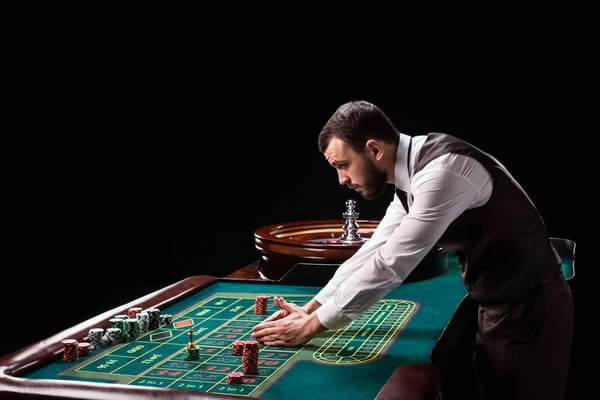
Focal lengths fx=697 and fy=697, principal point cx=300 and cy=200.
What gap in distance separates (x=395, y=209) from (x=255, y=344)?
110 centimetres

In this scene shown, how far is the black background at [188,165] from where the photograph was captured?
5.44 m

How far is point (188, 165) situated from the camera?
249 inches

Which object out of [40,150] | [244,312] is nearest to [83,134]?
[40,150]

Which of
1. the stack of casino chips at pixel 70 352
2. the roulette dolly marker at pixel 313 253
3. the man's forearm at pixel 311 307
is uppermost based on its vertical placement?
the stack of casino chips at pixel 70 352

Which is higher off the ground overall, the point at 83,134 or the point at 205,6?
the point at 205,6

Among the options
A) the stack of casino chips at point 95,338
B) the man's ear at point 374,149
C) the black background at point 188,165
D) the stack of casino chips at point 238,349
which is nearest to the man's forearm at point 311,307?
the stack of casino chips at point 238,349

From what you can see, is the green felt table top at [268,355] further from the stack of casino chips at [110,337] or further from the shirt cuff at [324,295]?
the shirt cuff at [324,295]

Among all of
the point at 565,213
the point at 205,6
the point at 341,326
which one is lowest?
the point at 565,213

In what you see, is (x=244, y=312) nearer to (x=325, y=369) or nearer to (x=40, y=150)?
(x=325, y=369)

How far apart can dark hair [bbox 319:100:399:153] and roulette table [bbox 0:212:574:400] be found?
27.3 inches

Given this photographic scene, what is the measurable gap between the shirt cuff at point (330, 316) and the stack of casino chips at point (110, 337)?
0.69 metres

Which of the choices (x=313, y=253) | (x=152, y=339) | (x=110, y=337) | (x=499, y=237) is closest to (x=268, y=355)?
(x=152, y=339)

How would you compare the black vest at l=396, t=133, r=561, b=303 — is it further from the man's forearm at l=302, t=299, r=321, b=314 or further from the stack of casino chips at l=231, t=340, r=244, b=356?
the stack of casino chips at l=231, t=340, r=244, b=356

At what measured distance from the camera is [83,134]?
5.69 metres
